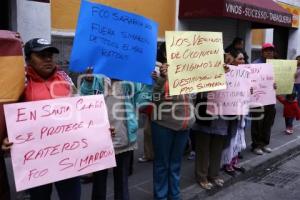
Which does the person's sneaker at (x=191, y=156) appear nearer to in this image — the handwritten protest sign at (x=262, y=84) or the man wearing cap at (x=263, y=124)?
the man wearing cap at (x=263, y=124)

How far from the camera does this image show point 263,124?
643 cm

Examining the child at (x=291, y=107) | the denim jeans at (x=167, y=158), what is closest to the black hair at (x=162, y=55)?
the denim jeans at (x=167, y=158)

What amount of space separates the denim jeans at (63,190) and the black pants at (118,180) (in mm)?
448

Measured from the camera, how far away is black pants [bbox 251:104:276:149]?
6.35m

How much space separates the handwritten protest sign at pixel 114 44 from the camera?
10.4 feet

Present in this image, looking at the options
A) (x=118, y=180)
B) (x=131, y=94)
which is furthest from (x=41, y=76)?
(x=118, y=180)

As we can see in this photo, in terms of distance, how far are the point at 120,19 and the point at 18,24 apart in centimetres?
288

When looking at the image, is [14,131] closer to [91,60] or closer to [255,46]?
[91,60]

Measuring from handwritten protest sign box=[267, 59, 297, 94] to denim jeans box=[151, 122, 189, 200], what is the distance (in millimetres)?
2610

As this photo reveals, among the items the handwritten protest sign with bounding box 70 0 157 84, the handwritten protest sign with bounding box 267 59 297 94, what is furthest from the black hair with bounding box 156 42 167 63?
the handwritten protest sign with bounding box 267 59 297 94

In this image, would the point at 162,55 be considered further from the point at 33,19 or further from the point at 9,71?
the point at 33,19

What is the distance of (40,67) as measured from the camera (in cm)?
289

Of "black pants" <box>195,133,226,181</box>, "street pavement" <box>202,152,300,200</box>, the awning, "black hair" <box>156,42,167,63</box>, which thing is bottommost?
"street pavement" <box>202,152,300,200</box>

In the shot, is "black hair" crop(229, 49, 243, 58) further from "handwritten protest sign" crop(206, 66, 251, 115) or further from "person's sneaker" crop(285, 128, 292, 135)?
"person's sneaker" crop(285, 128, 292, 135)
